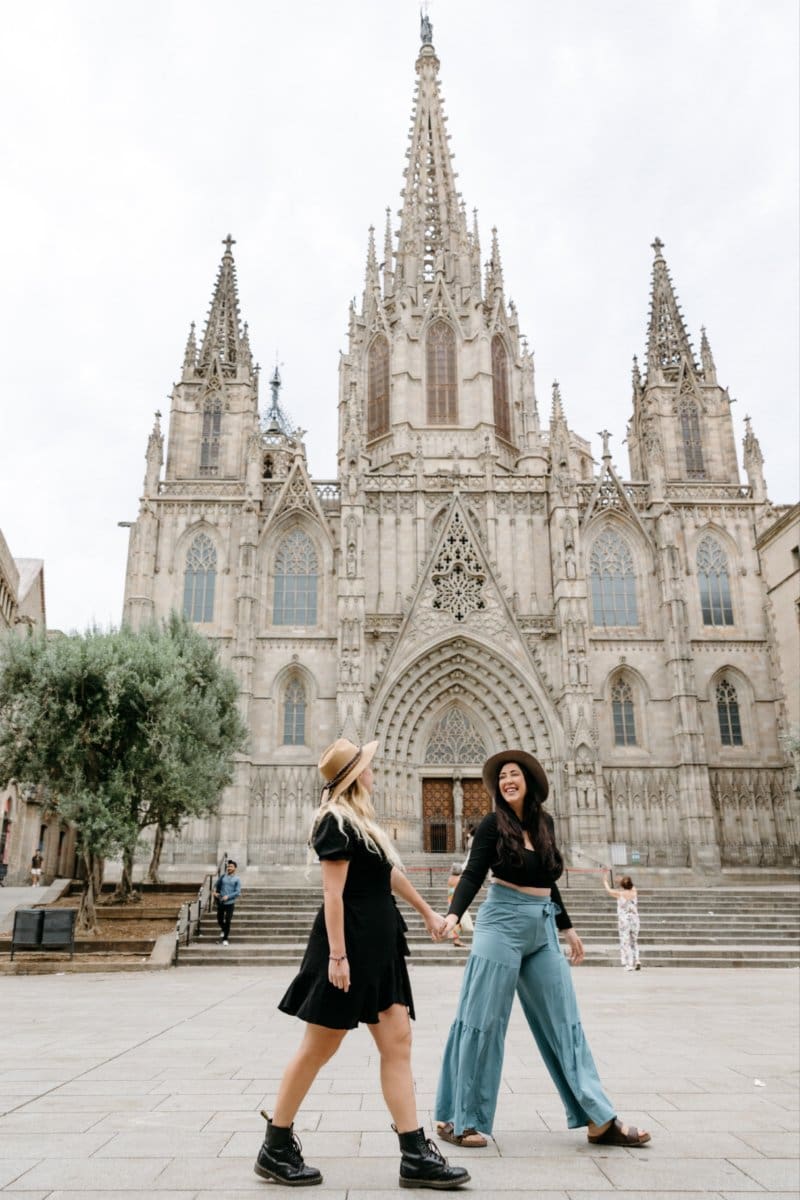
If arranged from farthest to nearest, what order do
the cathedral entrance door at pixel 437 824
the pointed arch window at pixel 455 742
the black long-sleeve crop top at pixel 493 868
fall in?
the pointed arch window at pixel 455 742 < the cathedral entrance door at pixel 437 824 < the black long-sleeve crop top at pixel 493 868

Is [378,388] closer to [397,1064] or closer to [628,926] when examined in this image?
[628,926]

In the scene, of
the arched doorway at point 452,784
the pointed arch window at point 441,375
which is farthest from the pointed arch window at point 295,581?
the pointed arch window at point 441,375

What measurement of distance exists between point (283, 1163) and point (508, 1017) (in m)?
1.26

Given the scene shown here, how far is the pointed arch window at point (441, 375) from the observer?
39000 millimetres

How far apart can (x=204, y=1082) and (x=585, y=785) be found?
80.4 ft

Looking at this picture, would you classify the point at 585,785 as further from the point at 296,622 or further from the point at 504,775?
the point at 504,775

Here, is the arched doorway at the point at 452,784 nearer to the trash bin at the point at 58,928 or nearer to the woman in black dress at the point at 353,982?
the trash bin at the point at 58,928

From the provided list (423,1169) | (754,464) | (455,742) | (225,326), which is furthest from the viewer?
(225,326)

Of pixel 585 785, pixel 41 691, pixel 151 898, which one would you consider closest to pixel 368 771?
pixel 41 691

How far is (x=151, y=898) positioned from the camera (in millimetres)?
23672

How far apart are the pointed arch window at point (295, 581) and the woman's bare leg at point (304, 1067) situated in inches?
1152

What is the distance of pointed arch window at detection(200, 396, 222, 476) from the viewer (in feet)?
119

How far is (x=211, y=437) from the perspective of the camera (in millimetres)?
36781

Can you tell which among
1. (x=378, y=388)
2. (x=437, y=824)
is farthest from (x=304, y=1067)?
(x=378, y=388)
